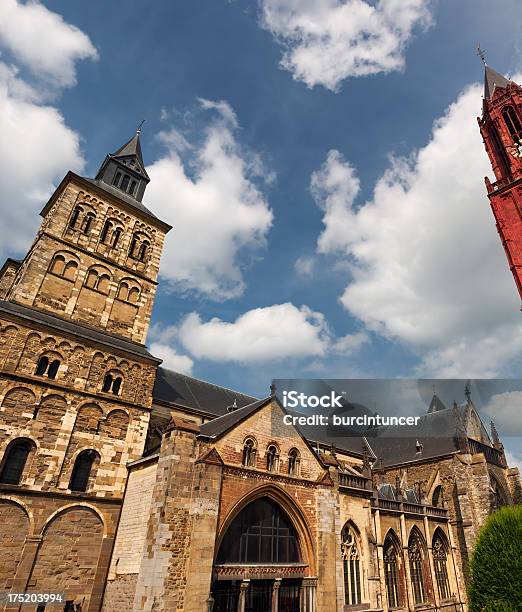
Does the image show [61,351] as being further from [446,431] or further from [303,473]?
[446,431]

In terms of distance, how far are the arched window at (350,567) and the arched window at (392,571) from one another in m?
2.27

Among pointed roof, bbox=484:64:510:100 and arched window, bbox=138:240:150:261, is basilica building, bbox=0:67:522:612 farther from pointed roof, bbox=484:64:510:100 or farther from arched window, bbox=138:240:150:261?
pointed roof, bbox=484:64:510:100

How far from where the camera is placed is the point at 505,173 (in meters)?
31.2

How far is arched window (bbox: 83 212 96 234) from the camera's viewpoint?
70.1ft

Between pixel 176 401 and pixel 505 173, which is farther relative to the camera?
pixel 505 173

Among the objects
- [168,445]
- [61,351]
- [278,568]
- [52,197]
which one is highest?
[52,197]

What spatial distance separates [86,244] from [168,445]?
42.7 ft

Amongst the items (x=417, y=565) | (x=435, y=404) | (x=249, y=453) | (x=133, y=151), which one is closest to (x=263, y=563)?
(x=249, y=453)

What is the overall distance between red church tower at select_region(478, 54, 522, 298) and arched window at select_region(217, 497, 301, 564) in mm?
22676

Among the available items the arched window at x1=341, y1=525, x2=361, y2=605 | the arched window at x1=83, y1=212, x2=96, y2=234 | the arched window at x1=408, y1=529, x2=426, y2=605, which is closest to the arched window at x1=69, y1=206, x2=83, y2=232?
the arched window at x1=83, y1=212, x2=96, y2=234

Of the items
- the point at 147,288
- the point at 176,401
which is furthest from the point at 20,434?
the point at 147,288

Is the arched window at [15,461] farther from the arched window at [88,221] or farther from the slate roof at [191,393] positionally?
the arched window at [88,221]

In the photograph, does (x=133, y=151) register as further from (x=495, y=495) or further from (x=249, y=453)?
(x=495, y=495)

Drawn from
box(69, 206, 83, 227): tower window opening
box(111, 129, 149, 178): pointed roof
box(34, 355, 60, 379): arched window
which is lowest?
box(34, 355, 60, 379): arched window
